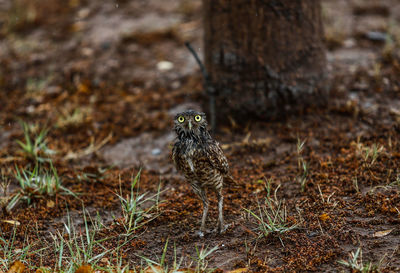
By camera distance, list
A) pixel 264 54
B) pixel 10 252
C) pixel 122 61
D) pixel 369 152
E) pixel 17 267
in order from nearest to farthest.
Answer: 1. pixel 17 267
2. pixel 10 252
3. pixel 369 152
4. pixel 264 54
5. pixel 122 61

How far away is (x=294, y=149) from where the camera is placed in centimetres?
512

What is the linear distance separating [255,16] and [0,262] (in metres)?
3.64

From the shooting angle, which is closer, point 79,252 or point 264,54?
point 79,252

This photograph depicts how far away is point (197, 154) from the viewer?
3.66 metres

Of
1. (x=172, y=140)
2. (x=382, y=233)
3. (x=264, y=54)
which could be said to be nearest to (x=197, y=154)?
(x=382, y=233)

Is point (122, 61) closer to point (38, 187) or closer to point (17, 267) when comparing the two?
point (38, 187)

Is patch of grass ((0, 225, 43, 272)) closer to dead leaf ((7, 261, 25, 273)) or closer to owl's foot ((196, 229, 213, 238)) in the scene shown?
dead leaf ((7, 261, 25, 273))

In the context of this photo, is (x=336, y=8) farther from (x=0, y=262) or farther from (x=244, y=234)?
(x=0, y=262)

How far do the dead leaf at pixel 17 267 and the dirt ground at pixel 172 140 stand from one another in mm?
121

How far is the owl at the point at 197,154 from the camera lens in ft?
12.0

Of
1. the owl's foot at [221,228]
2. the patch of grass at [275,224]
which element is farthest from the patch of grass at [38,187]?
the patch of grass at [275,224]

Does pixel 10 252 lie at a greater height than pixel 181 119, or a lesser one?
lesser

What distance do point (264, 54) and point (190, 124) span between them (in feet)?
6.70

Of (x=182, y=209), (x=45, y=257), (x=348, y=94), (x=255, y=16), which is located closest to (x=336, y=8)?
(x=348, y=94)
